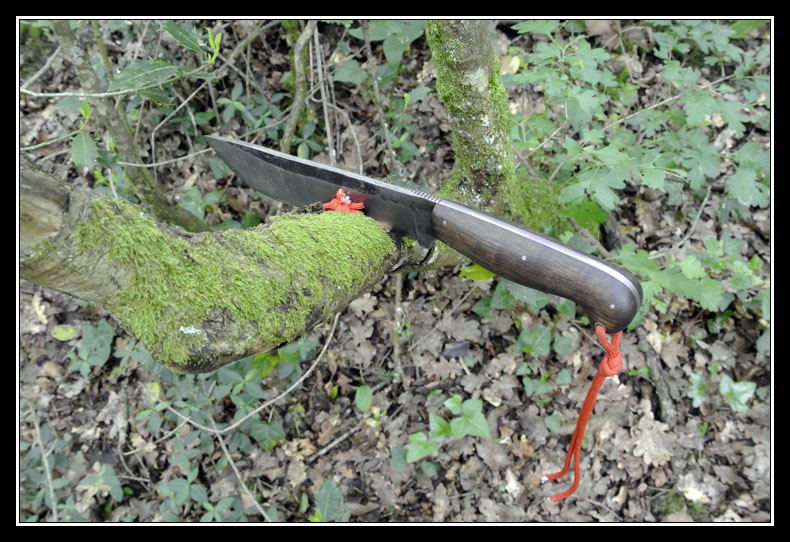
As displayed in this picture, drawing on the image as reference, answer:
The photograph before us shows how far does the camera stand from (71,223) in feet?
3.75

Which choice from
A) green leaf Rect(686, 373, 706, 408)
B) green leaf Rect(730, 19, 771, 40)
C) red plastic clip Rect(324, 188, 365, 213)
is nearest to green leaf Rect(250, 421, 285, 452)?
red plastic clip Rect(324, 188, 365, 213)

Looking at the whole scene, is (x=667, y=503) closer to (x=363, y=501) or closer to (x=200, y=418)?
(x=363, y=501)

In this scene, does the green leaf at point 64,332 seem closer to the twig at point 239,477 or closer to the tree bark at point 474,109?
the twig at point 239,477

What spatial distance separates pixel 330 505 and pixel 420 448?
2.01 feet

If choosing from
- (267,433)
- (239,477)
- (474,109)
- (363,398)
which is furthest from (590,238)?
(239,477)

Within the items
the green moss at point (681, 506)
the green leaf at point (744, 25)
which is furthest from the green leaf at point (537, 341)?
the green leaf at point (744, 25)

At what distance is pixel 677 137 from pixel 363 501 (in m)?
3.01

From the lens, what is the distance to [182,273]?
1.30 m

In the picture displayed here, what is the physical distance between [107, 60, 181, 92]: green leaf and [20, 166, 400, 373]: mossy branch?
0.86 meters

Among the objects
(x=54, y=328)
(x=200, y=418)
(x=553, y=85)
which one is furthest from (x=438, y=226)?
(x=54, y=328)

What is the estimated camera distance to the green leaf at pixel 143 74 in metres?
1.85

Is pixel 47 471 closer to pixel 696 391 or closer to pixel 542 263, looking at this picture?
pixel 542 263

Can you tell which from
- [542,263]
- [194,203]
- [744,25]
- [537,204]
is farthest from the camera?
[194,203]

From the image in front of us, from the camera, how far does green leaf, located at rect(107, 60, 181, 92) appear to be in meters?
1.85
